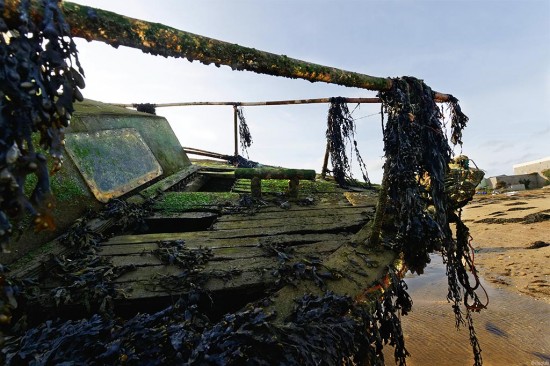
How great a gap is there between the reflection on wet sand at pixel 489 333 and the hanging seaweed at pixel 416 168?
331 cm

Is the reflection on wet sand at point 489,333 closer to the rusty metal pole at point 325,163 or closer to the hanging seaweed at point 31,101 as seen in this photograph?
the rusty metal pole at point 325,163

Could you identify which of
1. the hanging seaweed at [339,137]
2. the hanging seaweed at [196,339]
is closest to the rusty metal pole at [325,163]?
the hanging seaweed at [339,137]

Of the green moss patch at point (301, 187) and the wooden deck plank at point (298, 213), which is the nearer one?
the wooden deck plank at point (298, 213)

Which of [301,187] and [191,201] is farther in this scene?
[301,187]

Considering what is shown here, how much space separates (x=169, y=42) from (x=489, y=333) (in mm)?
7966

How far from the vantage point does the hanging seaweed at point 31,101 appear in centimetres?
124

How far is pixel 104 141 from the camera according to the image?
543cm

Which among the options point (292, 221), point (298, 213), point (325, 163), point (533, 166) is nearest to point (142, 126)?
point (325, 163)

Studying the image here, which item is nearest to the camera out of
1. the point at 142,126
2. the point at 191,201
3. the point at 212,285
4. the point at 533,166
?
the point at 212,285

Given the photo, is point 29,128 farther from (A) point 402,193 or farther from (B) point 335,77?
(A) point 402,193

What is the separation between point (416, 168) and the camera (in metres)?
3.26

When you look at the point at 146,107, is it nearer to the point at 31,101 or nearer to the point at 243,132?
the point at 243,132

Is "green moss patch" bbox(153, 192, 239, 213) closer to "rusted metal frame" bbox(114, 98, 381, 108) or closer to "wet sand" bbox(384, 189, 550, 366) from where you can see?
"rusted metal frame" bbox(114, 98, 381, 108)

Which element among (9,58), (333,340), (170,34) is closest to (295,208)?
(333,340)
